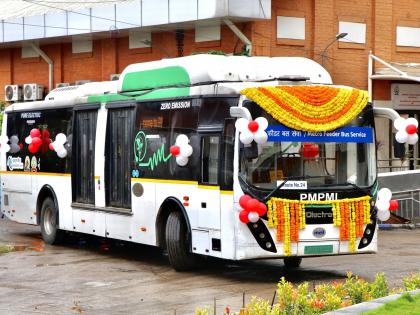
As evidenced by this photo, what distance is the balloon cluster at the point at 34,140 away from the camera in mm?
20875

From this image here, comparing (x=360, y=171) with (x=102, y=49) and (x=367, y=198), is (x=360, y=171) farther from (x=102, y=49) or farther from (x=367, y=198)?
(x=102, y=49)

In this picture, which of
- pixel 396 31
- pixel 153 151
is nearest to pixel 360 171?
pixel 153 151

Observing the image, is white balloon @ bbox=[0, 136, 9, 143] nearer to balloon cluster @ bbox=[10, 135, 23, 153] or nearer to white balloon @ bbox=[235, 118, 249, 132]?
balloon cluster @ bbox=[10, 135, 23, 153]

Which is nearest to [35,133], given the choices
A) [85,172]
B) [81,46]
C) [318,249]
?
[85,172]

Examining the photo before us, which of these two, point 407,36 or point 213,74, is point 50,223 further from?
point 407,36

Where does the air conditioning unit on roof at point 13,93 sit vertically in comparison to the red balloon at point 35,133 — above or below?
above

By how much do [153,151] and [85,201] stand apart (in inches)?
117

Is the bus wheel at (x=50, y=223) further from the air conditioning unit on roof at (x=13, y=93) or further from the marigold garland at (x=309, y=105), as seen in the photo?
the air conditioning unit on roof at (x=13, y=93)

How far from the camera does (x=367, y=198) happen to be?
1482 cm

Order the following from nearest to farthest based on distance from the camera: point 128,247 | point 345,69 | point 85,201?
point 85,201, point 128,247, point 345,69

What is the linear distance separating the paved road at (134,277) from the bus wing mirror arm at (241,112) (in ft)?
7.97

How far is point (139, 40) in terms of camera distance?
106ft

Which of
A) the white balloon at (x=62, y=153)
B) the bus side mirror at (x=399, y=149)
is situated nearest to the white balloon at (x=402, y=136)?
the bus side mirror at (x=399, y=149)

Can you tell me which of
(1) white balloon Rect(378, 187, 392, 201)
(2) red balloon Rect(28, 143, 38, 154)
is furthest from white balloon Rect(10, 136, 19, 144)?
(1) white balloon Rect(378, 187, 392, 201)
